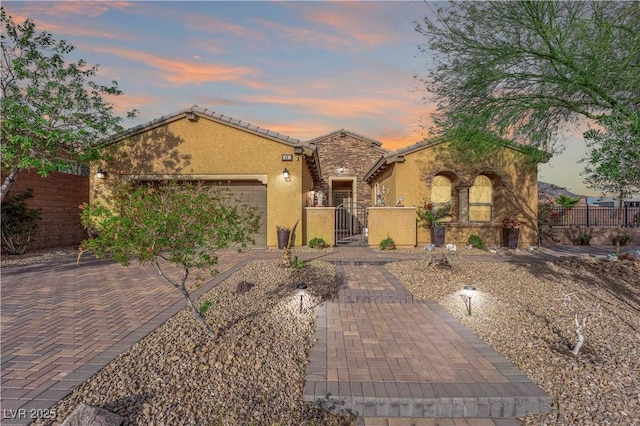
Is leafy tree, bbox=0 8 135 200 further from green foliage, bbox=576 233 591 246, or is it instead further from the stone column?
green foliage, bbox=576 233 591 246

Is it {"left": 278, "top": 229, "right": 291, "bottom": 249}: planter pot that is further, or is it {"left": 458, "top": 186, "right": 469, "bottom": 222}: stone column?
→ {"left": 458, "top": 186, "right": 469, "bottom": 222}: stone column

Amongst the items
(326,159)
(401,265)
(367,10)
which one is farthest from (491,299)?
(326,159)

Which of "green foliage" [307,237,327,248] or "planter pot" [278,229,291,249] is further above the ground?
"planter pot" [278,229,291,249]

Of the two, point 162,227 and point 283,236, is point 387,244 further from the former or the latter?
point 162,227

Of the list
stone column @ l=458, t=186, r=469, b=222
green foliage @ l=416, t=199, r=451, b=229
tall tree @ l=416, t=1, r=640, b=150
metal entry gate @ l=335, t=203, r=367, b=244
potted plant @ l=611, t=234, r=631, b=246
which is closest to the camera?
tall tree @ l=416, t=1, r=640, b=150

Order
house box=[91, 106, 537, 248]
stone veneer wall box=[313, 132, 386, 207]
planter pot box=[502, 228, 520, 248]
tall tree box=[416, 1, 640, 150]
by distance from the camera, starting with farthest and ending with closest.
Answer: stone veneer wall box=[313, 132, 386, 207], planter pot box=[502, 228, 520, 248], house box=[91, 106, 537, 248], tall tree box=[416, 1, 640, 150]

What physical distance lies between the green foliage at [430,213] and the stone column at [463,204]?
48 centimetres

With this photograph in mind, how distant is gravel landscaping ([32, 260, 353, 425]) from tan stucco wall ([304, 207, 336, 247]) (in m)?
7.22

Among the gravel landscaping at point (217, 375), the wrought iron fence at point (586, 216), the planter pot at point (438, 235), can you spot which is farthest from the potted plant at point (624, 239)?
the gravel landscaping at point (217, 375)

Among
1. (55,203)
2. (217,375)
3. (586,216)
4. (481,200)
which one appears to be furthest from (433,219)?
(55,203)

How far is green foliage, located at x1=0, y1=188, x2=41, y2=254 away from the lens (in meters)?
10.3

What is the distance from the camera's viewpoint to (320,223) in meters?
12.2

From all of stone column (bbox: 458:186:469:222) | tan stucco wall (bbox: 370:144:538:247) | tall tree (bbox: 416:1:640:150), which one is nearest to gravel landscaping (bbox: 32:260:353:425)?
tall tree (bbox: 416:1:640:150)

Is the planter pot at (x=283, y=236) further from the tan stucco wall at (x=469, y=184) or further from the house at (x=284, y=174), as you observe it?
the tan stucco wall at (x=469, y=184)
